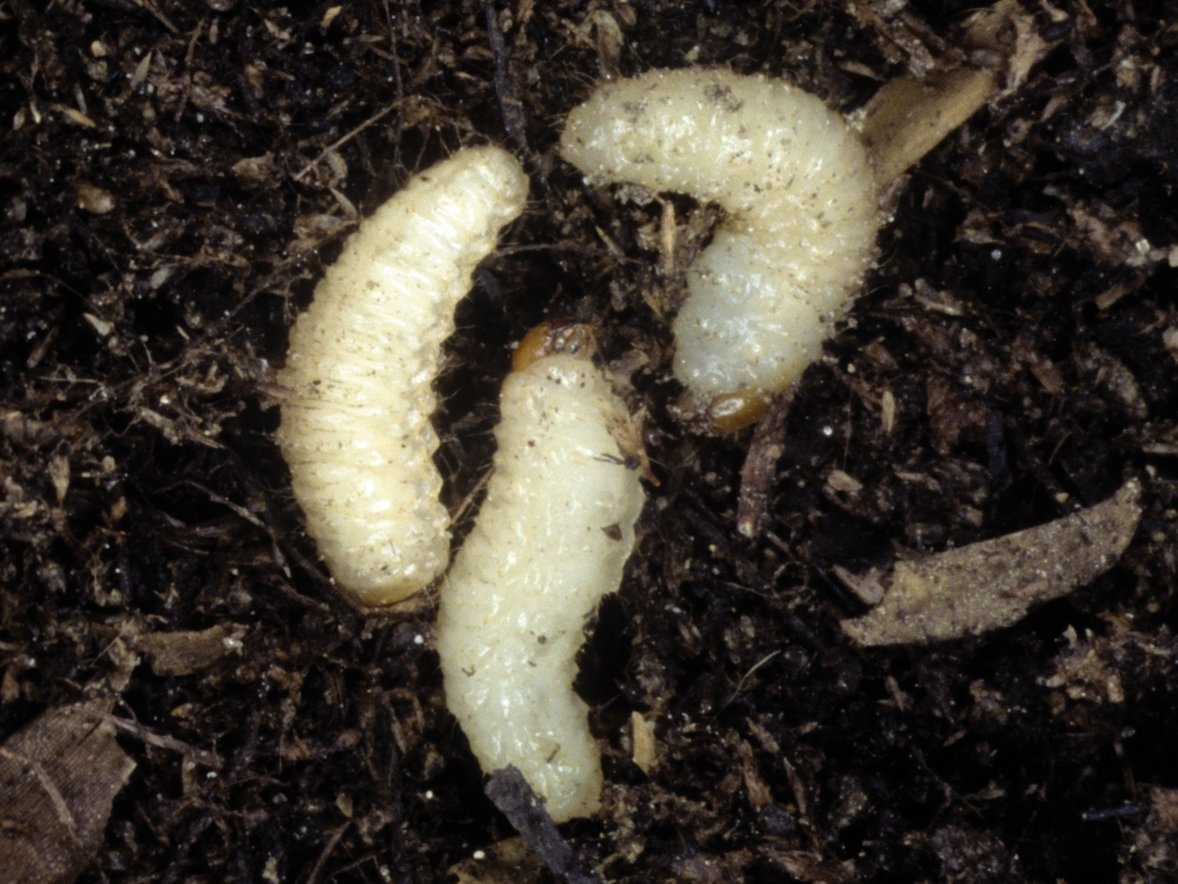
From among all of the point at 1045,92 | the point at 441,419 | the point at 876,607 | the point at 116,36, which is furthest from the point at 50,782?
the point at 1045,92

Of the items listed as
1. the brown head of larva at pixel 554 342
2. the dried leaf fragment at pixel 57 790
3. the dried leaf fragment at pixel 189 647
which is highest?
the brown head of larva at pixel 554 342

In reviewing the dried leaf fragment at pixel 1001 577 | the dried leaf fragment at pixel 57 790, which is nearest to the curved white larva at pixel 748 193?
the dried leaf fragment at pixel 1001 577

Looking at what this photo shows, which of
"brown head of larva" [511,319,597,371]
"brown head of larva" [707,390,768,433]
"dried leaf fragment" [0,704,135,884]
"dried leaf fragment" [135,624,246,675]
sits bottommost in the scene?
"dried leaf fragment" [0,704,135,884]

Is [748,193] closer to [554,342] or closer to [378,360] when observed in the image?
[554,342]

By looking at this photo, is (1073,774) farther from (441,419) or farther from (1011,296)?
(441,419)

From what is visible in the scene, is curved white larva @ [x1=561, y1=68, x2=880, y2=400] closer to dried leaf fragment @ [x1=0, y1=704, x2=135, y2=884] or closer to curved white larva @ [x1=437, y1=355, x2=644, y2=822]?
curved white larva @ [x1=437, y1=355, x2=644, y2=822]

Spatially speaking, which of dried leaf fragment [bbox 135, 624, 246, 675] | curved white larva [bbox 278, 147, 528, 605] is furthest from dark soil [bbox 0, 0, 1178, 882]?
curved white larva [bbox 278, 147, 528, 605]

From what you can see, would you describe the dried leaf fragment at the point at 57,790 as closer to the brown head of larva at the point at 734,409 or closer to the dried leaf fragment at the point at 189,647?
the dried leaf fragment at the point at 189,647
